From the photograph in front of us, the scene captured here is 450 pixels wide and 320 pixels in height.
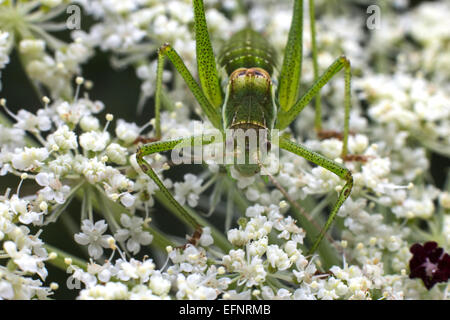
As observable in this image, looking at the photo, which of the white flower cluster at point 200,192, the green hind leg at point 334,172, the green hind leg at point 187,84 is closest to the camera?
the white flower cluster at point 200,192

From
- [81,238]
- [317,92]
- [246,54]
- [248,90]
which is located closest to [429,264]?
[317,92]

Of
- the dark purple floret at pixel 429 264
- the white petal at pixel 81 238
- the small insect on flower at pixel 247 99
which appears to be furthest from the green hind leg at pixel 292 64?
the white petal at pixel 81 238

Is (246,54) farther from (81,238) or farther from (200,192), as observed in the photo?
(81,238)

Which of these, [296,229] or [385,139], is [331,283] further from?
[385,139]

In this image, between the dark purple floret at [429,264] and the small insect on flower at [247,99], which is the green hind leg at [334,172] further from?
the dark purple floret at [429,264]

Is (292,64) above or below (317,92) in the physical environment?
above

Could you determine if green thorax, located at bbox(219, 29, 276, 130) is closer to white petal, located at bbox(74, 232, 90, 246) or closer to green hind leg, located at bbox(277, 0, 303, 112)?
green hind leg, located at bbox(277, 0, 303, 112)
